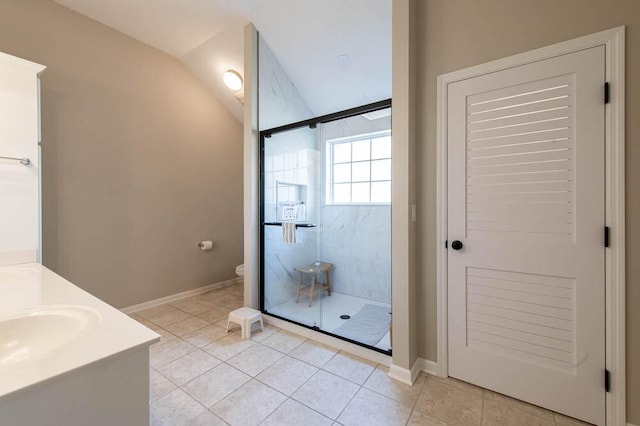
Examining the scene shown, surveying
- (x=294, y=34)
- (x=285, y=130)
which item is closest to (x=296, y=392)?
(x=285, y=130)

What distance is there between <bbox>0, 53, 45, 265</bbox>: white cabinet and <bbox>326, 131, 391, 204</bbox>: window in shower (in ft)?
8.05

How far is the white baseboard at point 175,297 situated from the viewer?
2.97 meters

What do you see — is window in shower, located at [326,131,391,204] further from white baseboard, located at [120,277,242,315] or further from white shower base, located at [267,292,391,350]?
white baseboard, located at [120,277,242,315]

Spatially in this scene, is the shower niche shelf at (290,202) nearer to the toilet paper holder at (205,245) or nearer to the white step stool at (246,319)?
the white step stool at (246,319)

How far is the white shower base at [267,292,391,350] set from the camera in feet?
8.50

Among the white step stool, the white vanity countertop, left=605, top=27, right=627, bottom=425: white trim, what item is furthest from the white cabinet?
left=605, top=27, right=627, bottom=425: white trim

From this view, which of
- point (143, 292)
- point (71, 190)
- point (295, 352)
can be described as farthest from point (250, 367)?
point (71, 190)

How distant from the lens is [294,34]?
Answer: 2639mm

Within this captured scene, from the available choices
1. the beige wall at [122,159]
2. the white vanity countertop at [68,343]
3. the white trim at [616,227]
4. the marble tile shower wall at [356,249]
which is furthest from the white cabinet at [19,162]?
the white trim at [616,227]

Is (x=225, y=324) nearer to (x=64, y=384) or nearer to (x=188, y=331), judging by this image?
(x=188, y=331)

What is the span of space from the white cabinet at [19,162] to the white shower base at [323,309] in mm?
1955

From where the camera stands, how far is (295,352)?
2225 mm

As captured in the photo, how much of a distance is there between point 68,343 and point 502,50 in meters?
2.47

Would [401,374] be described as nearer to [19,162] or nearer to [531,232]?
[531,232]
